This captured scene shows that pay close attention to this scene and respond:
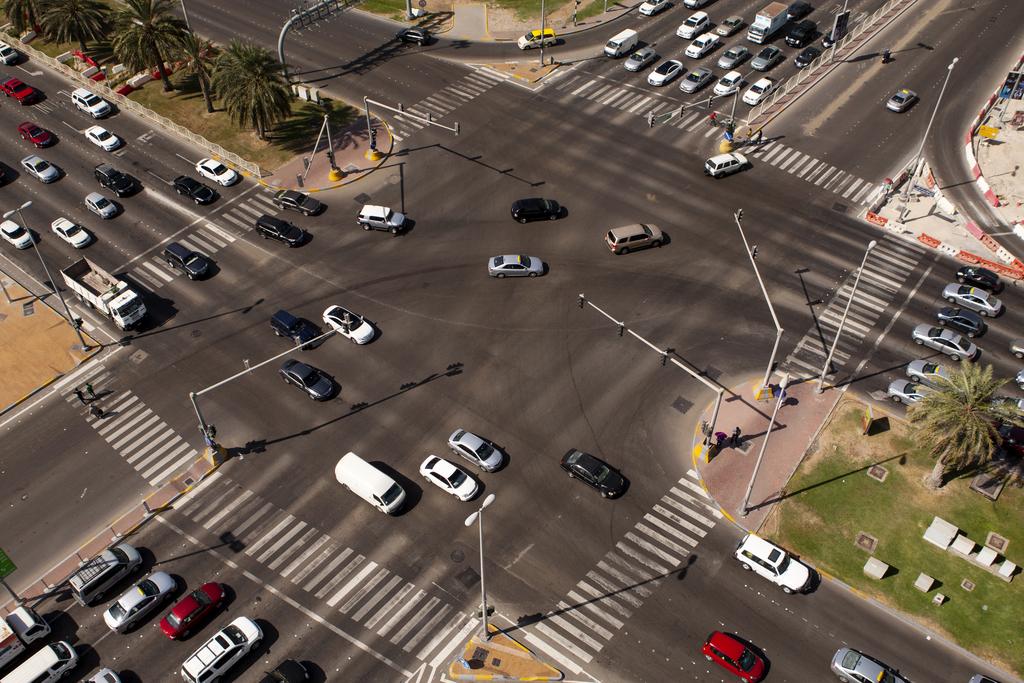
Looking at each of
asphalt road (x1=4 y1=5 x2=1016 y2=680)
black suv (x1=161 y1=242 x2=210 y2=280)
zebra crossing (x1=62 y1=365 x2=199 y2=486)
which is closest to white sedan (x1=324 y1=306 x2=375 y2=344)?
asphalt road (x1=4 y1=5 x2=1016 y2=680)

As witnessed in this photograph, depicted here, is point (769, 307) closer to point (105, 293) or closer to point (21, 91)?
point (105, 293)

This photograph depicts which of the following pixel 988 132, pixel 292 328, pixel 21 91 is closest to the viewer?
pixel 292 328

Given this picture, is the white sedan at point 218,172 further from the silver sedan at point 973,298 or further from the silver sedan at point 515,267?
the silver sedan at point 973,298

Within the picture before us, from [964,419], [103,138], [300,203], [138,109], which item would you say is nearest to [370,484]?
[300,203]

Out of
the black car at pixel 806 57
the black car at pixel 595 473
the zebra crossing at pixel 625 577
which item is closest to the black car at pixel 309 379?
the black car at pixel 595 473

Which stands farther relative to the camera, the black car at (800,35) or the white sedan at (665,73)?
the black car at (800,35)
